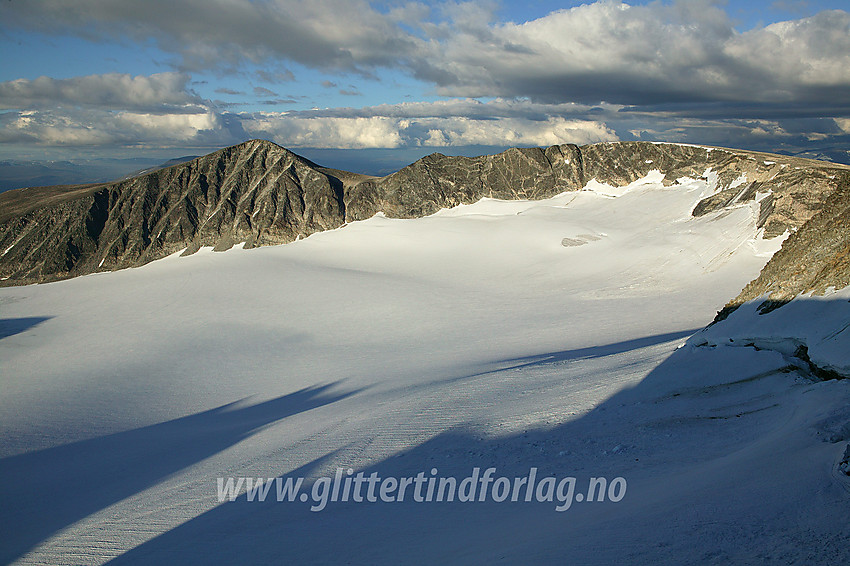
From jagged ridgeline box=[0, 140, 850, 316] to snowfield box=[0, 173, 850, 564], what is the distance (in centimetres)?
2122

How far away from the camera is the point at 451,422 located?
28.7 feet

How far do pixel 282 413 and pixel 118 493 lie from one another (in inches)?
191

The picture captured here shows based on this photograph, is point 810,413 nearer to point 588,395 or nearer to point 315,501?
point 588,395

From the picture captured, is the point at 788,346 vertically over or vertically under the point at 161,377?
over

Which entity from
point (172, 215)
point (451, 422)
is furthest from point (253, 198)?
point (451, 422)

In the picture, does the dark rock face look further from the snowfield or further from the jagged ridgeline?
the snowfield

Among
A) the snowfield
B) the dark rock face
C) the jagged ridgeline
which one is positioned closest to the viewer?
the snowfield

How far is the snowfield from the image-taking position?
4.25 m

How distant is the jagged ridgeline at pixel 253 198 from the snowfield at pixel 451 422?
21.2m

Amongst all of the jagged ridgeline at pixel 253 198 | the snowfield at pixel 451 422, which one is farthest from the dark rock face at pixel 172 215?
the snowfield at pixel 451 422

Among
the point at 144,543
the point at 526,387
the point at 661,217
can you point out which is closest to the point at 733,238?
the point at 661,217

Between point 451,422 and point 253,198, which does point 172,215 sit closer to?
point 253,198

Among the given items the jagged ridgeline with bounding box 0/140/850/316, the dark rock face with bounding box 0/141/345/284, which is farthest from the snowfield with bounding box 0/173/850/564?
the dark rock face with bounding box 0/141/345/284

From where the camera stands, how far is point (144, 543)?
6.20 metres
